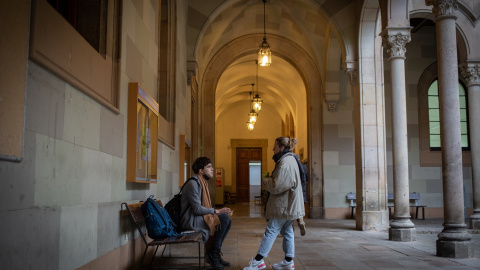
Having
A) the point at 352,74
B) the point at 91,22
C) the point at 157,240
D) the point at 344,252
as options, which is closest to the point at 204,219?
the point at 157,240

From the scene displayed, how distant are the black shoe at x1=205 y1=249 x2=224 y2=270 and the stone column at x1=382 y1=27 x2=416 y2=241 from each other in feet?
14.4

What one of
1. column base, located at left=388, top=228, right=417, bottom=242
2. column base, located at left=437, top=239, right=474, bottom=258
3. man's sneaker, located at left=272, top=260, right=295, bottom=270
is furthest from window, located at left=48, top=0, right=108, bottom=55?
column base, located at left=388, top=228, right=417, bottom=242

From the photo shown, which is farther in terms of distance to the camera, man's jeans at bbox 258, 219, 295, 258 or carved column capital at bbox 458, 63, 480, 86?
carved column capital at bbox 458, 63, 480, 86

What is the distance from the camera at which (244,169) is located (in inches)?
1193

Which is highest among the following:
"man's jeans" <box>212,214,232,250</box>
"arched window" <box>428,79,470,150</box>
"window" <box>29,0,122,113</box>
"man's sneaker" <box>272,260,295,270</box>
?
"arched window" <box>428,79,470,150</box>

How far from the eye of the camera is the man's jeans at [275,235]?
5.17m

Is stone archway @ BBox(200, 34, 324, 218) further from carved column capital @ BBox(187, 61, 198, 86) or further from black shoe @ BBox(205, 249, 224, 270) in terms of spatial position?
black shoe @ BBox(205, 249, 224, 270)

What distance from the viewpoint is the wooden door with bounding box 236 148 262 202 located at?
3020 cm

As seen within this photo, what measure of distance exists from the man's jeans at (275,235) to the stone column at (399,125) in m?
4.04

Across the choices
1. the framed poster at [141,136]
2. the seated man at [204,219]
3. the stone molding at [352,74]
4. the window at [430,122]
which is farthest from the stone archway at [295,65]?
the seated man at [204,219]

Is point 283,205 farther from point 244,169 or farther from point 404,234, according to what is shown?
point 244,169

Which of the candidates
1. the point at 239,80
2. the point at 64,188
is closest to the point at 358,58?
the point at 64,188

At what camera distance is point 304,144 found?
17828 millimetres

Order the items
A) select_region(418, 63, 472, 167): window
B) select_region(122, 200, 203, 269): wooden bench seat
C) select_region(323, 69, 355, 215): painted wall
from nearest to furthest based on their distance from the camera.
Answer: select_region(122, 200, 203, 269): wooden bench seat, select_region(418, 63, 472, 167): window, select_region(323, 69, 355, 215): painted wall
